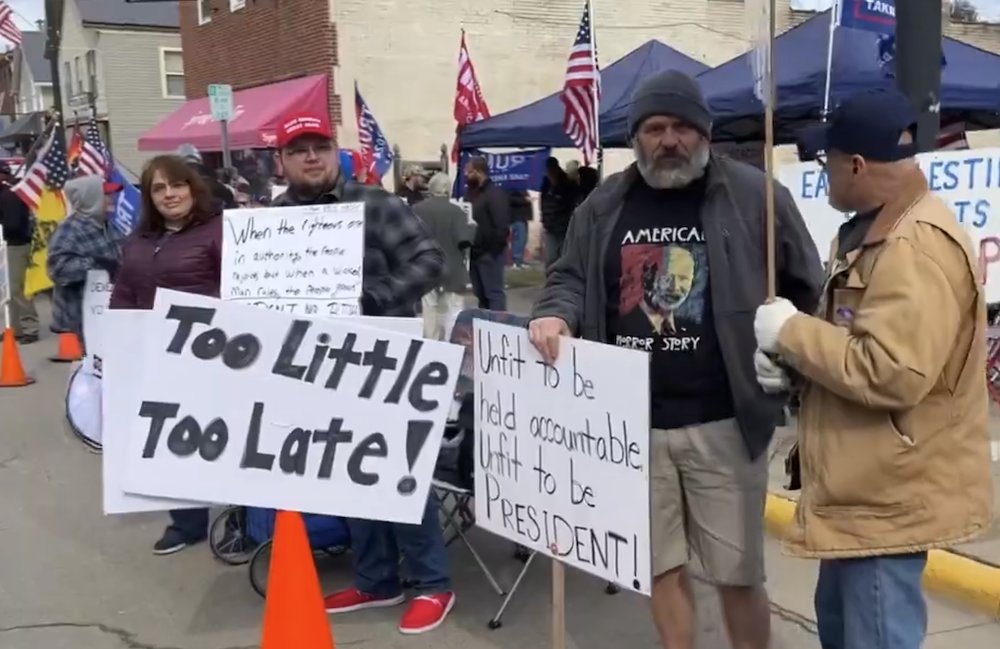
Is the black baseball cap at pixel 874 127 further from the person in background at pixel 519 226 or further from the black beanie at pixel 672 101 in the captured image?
the person in background at pixel 519 226

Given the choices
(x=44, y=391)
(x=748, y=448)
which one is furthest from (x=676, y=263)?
(x=44, y=391)

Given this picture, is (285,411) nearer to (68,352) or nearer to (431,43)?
(68,352)

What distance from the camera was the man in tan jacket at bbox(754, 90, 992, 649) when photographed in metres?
2.32

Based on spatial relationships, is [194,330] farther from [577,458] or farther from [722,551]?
[722,551]

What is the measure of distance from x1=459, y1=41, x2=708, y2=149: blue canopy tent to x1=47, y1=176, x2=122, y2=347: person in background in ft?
15.4

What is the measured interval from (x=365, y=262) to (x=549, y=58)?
622 inches

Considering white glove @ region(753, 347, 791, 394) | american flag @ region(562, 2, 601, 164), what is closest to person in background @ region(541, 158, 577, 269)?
american flag @ region(562, 2, 601, 164)

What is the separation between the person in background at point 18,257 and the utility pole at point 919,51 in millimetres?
10421

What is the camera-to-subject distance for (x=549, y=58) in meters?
19.4

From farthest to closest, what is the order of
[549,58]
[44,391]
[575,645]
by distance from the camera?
[549,58] < [44,391] < [575,645]

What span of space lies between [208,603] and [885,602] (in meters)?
3.07

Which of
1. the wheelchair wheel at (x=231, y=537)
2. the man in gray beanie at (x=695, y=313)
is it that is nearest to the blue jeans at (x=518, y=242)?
the wheelchair wheel at (x=231, y=537)

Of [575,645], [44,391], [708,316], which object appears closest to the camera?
[708,316]

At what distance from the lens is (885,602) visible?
2.48 meters
